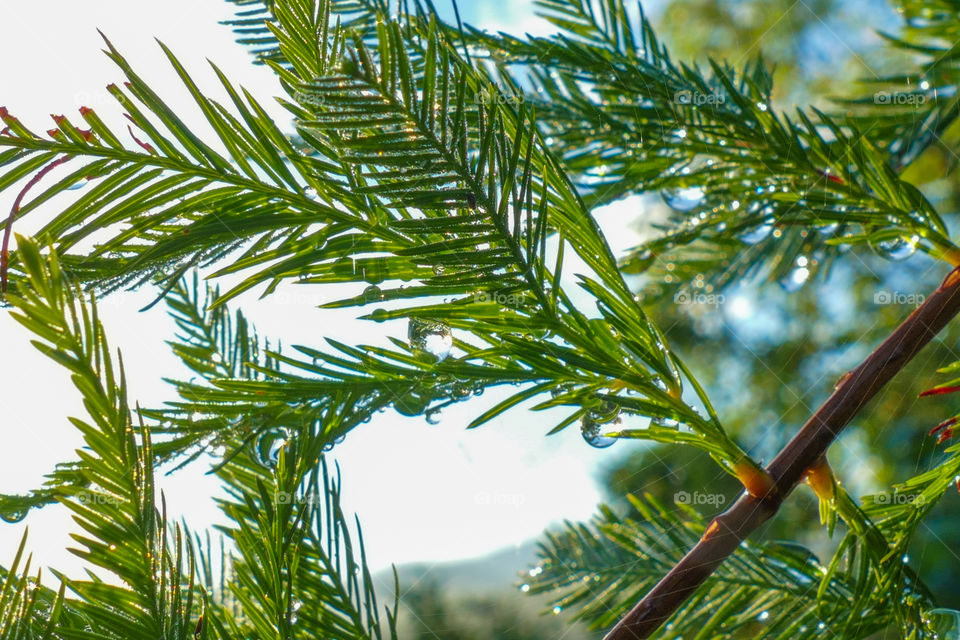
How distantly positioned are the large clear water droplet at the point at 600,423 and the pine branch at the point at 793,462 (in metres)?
0.07

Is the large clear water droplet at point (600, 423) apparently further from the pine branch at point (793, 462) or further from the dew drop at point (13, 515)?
the dew drop at point (13, 515)

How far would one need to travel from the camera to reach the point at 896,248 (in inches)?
21.3

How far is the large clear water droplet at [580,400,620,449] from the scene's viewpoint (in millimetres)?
368

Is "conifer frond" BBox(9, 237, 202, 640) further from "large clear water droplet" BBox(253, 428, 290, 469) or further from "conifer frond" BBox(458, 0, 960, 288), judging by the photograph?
"conifer frond" BBox(458, 0, 960, 288)

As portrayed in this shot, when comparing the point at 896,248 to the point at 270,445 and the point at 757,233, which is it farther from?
the point at 270,445

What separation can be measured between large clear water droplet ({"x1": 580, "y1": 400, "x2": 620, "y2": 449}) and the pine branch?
0.07m

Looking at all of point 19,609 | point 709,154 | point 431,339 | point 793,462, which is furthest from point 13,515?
point 709,154

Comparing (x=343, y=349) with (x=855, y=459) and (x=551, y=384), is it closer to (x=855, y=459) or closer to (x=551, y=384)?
(x=551, y=384)

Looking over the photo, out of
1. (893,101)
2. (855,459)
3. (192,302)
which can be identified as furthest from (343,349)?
(855,459)

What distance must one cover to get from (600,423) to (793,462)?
11 cm

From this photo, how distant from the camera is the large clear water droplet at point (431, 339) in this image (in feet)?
1.20

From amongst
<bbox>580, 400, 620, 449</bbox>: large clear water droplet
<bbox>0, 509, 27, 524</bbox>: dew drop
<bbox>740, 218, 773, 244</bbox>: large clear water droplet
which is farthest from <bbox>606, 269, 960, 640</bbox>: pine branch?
<bbox>0, 509, 27, 524</bbox>: dew drop

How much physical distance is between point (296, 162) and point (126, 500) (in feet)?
0.55

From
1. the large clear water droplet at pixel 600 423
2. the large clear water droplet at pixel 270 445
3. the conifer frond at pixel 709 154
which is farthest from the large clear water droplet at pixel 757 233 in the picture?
the large clear water droplet at pixel 270 445
